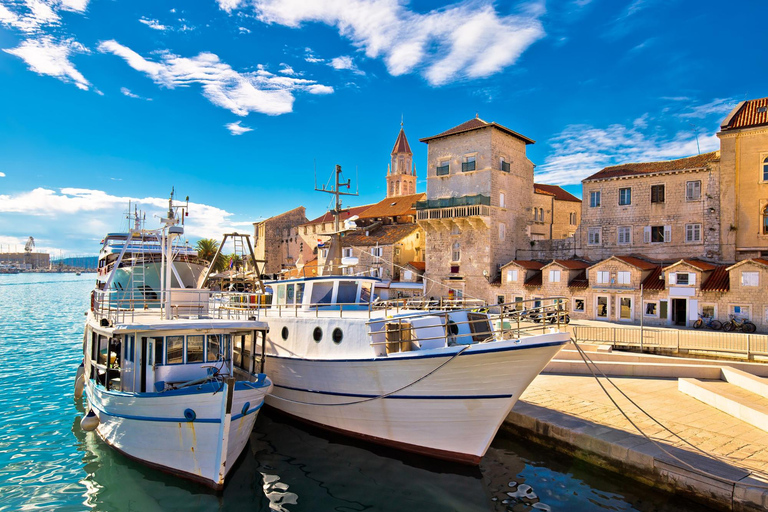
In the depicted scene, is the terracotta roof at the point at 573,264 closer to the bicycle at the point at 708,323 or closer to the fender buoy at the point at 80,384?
the bicycle at the point at 708,323

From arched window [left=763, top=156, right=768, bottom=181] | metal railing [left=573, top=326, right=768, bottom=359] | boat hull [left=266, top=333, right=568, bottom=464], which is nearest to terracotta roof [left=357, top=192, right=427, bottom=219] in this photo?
arched window [left=763, top=156, right=768, bottom=181]

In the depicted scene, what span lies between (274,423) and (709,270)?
87.6 feet

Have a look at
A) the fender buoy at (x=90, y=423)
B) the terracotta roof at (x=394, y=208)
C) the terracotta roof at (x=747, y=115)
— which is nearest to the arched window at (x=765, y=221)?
the terracotta roof at (x=747, y=115)

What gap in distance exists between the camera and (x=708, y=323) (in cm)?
2759

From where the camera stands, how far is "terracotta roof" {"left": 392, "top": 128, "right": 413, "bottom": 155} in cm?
8775

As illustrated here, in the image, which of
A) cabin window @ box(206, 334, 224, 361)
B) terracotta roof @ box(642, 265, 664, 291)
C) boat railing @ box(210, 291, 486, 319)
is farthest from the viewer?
terracotta roof @ box(642, 265, 664, 291)

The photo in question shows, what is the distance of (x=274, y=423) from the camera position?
16.5 meters

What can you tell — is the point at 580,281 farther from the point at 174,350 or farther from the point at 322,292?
the point at 174,350

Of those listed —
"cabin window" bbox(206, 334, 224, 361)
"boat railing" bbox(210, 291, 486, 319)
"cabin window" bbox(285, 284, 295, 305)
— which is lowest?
"cabin window" bbox(206, 334, 224, 361)

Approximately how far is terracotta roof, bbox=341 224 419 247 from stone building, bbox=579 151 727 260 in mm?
16397

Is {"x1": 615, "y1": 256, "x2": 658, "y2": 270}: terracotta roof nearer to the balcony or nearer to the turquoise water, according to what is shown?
the balcony

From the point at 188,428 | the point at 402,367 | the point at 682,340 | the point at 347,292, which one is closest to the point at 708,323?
the point at 682,340

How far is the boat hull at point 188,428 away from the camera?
11.0 m

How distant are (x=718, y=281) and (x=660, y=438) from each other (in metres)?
20.9
